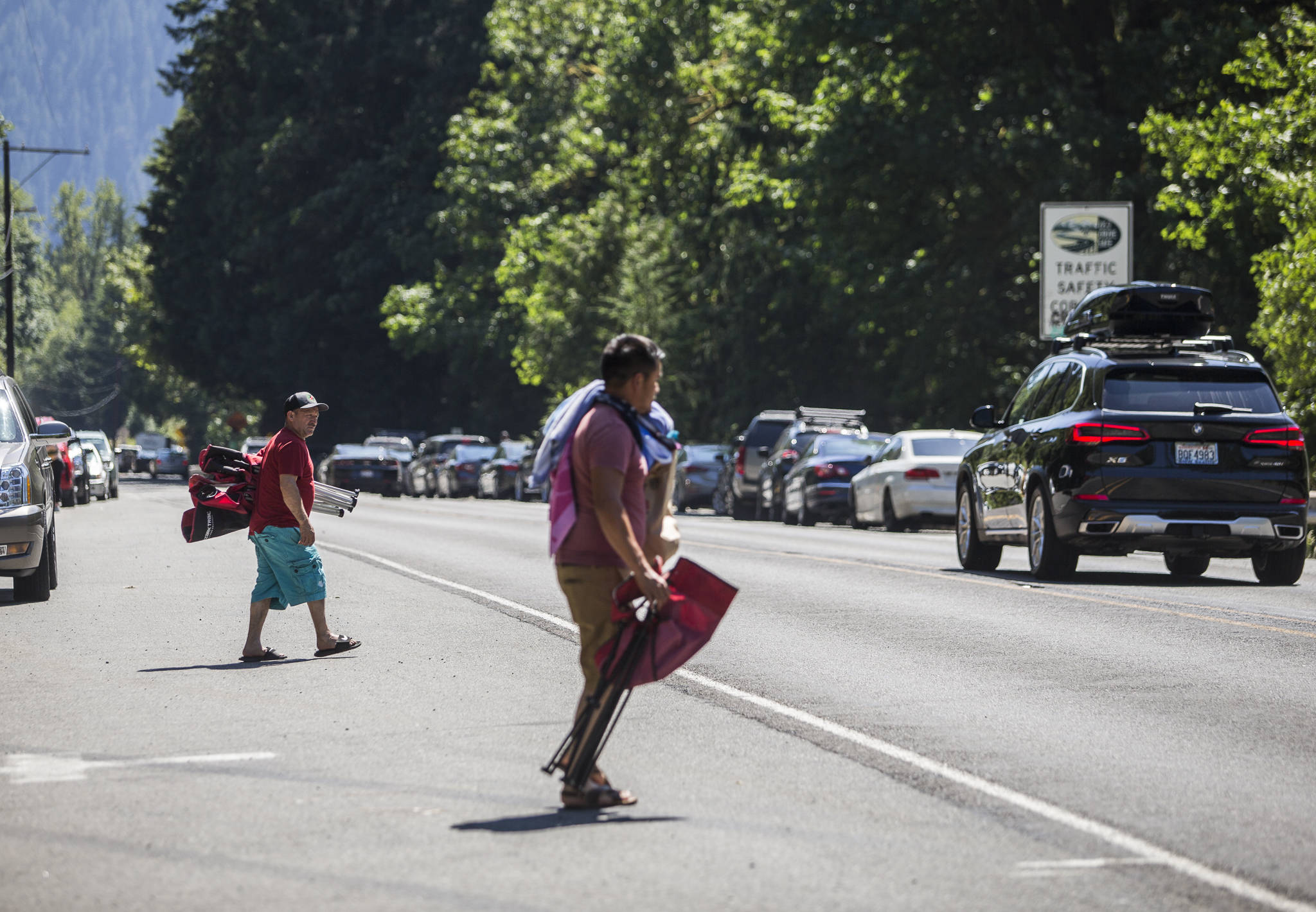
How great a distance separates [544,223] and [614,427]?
49076 mm

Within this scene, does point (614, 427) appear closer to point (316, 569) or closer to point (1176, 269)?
point (316, 569)

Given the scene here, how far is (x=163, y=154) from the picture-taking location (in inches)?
2810

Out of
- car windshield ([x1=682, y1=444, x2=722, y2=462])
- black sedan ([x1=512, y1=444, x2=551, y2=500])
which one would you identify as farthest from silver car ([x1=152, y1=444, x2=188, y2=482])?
car windshield ([x1=682, y1=444, x2=722, y2=462])

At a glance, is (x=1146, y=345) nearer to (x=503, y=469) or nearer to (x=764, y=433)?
(x=764, y=433)

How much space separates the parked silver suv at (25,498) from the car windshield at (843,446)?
1629 cm

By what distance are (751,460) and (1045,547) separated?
19038 mm

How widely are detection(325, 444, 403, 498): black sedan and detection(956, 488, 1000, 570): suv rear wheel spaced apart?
107 ft

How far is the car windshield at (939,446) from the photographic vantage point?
26.7 meters

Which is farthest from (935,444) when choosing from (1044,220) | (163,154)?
(163,154)

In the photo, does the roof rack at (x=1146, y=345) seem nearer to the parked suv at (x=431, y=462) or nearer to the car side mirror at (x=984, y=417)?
the car side mirror at (x=984, y=417)

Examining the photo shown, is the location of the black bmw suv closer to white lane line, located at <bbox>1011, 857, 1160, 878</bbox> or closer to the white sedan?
the white sedan

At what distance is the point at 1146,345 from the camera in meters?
16.5

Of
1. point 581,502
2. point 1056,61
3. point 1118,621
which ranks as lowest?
point 1118,621

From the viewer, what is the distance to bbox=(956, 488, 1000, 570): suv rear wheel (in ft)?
60.3
